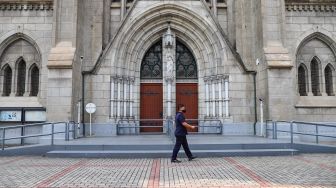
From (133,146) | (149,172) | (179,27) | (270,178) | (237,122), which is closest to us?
(270,178)

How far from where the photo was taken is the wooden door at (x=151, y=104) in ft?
57.1

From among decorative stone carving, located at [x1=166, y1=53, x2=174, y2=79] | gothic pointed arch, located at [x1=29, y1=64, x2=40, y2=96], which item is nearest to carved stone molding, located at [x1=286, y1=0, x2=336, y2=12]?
decorative stone carving, located at [x1=166, y1=53, x2=174, y2=79]

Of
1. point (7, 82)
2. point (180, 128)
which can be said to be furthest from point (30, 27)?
point (180, 128)

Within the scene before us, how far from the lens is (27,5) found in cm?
1633

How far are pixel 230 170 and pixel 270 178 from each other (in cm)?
133

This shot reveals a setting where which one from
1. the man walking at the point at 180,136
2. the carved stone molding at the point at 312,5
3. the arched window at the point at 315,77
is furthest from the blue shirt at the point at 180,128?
the carved stone molding at the point at 312,5

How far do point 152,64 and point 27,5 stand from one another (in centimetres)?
713

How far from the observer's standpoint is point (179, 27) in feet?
57.0

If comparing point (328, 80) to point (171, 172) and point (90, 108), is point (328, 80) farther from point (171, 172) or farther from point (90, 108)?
point (90, 108)

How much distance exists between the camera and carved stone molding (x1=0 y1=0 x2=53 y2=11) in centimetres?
1625

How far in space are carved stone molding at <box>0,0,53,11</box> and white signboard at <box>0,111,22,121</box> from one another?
17.5ft

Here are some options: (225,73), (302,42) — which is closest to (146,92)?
(225,73)

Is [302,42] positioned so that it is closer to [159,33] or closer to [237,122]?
[237,122]

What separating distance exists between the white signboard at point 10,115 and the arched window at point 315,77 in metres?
15.2
